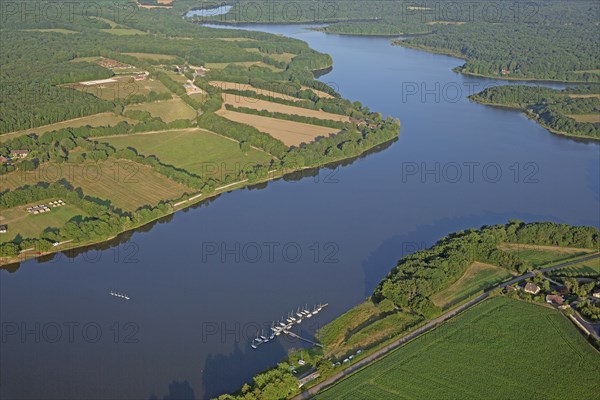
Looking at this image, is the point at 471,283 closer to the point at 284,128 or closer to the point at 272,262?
the point at 272,262

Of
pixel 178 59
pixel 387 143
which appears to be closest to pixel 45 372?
pixel 387 143

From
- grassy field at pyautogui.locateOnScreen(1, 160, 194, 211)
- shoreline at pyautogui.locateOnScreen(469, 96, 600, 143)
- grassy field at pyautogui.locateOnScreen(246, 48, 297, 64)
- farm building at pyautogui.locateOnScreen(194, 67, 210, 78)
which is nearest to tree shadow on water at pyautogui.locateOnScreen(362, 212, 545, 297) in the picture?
grassy field at pyautogui.locateOnScreen(1, 160, 194, 211)

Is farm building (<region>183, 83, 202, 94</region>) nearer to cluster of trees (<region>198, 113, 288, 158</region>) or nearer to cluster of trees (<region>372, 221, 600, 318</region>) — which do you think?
cluster of trees (<region>198, 113, 288, 158</region>)

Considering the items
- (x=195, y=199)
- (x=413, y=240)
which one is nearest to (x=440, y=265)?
(x=413, y=240)

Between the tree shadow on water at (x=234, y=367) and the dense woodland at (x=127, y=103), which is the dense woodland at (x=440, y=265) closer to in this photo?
the tree shadow on water at (x=234, y=367)

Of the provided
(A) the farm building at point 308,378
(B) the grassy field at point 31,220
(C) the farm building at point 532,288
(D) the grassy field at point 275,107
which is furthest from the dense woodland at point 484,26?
(A) the farm building at point 308,378

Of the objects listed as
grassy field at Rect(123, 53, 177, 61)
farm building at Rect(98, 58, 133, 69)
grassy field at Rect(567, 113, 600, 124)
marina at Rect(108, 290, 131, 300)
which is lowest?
marina at Rect(108, 290, 131, 300)

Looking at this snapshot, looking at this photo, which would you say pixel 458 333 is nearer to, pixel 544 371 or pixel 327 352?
pixel 544 371

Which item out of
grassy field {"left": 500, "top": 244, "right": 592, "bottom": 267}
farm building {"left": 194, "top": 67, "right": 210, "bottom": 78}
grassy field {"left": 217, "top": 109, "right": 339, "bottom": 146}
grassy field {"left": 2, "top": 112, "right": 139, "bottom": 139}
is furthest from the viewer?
farm building {"left": 194, "top": 67, "right": 210, "bottom": 78}
